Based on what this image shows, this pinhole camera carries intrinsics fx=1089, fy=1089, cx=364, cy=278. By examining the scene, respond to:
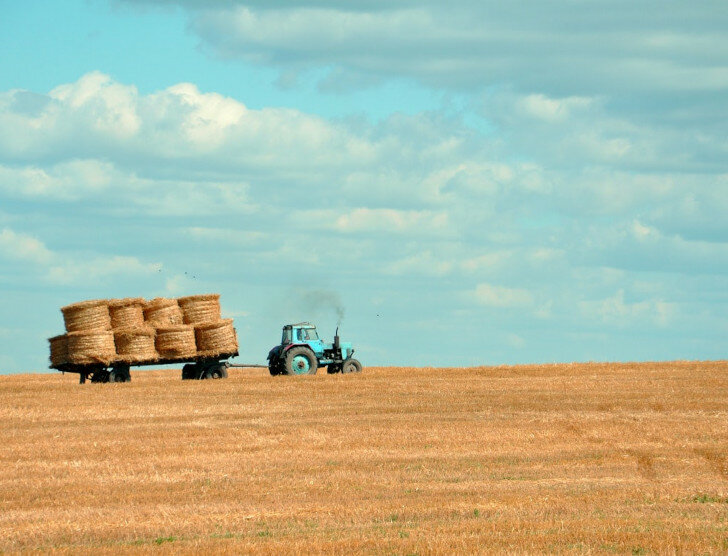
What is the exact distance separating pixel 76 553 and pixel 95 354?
929 inches

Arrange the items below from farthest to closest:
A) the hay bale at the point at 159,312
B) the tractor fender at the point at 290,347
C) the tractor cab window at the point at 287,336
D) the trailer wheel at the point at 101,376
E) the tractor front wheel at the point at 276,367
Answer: the tractor cab window at the point at 287,336
the tractor front wheel at the point at 276,367
the tractor fender at the point at 290,347
the trailer wheel at the point at 101,376
the hay bale at the point at 159,312

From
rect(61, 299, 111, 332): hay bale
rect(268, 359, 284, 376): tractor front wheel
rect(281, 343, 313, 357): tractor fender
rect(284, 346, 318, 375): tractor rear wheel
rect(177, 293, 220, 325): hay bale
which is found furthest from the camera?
rect(268, 359, 284, 376): tractor front wheel

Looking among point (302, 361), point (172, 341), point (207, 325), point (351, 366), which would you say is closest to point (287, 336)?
point (302, 361)

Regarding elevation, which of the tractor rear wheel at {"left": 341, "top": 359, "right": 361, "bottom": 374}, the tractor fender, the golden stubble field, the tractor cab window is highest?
the tractor cab window

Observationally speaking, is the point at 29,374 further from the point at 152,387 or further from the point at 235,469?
the point at 235,469

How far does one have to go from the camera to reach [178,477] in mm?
19328

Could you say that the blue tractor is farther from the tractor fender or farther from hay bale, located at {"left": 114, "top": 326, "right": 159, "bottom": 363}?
hay bale, located at {"left": 114, "top": 326, "right": 159, "bottom": 363}

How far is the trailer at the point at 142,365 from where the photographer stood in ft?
119

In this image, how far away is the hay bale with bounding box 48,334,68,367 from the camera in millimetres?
36000

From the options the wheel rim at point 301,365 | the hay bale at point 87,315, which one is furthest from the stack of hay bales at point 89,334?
the wheel rim at point 301,365

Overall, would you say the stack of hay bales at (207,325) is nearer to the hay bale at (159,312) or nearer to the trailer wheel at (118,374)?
the hay bale at (159,312)

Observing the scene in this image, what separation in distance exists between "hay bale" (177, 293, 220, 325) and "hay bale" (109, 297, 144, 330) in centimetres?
155

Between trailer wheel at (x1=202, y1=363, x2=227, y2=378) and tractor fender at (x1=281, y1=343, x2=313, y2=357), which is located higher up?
tractor fender at (x1=281, y1=343, x2=313, y2=357)

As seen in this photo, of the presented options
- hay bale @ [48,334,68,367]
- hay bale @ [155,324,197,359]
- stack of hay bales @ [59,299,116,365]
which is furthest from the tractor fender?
hay bale @ [48,334,68,367]
